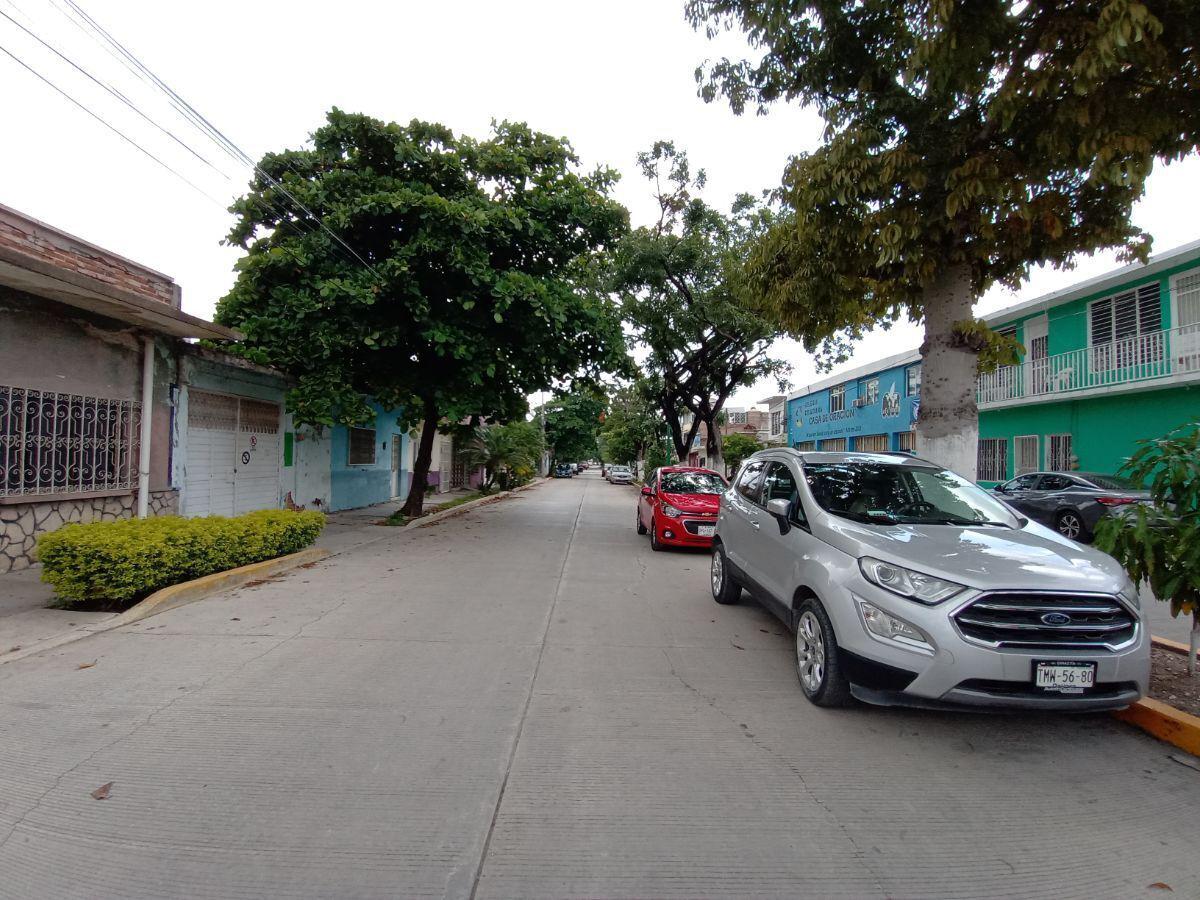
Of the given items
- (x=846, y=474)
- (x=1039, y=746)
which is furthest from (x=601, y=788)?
(x=846, y=474)

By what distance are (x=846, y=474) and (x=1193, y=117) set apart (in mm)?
3900

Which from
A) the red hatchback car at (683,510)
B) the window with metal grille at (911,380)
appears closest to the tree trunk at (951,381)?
the red hatchback car at (683,510)

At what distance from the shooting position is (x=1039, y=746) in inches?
144

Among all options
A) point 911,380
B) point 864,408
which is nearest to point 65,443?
point 911,380

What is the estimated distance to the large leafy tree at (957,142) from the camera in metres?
4.89

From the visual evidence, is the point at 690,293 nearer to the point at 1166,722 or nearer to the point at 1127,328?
the point at 1127,328

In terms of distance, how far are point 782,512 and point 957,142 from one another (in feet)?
12.7

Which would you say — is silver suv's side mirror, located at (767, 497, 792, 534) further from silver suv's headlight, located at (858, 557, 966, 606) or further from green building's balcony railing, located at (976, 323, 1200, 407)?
green building's balcony railing, located at (976, 323, 1200, 407)

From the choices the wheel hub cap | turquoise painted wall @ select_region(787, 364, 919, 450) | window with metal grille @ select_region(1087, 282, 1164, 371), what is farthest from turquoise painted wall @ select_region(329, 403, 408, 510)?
window with metal grille @ select_region(1087, 282, 1164, 371)

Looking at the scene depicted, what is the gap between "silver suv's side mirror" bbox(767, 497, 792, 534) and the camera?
16.3ft

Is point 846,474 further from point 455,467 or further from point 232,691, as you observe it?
point 455,467

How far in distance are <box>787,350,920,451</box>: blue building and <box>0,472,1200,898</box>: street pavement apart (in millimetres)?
20044

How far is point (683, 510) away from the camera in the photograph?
10.7 m

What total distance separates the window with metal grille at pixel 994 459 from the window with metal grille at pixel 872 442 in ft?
12.9
